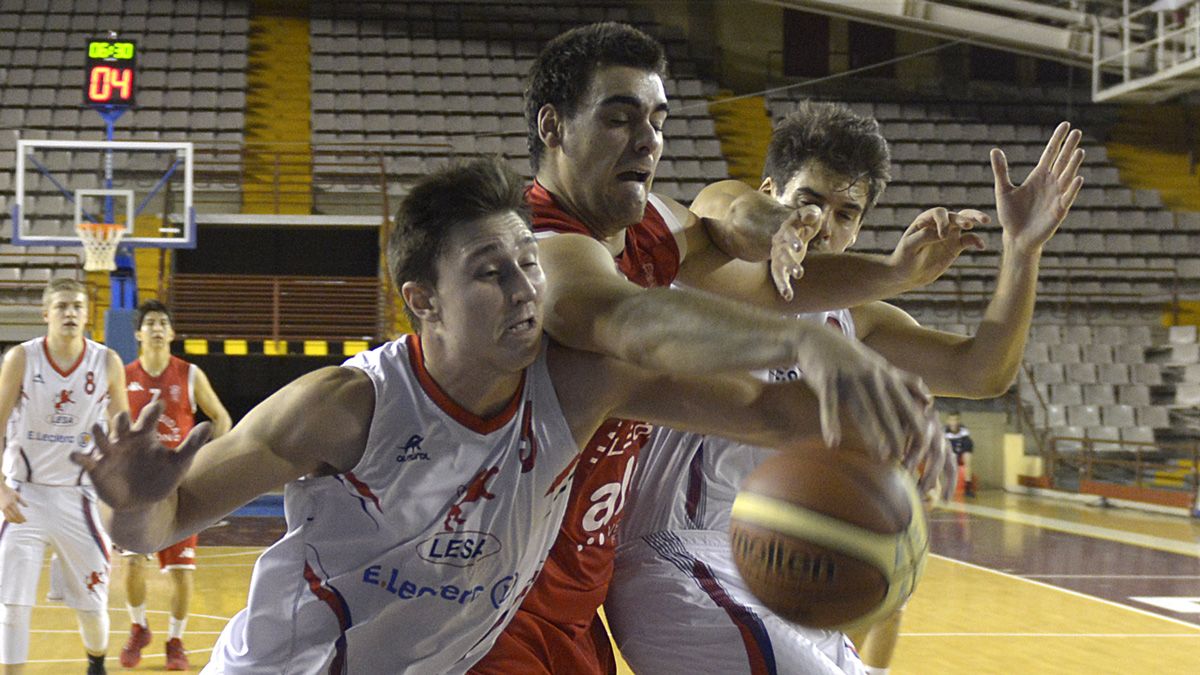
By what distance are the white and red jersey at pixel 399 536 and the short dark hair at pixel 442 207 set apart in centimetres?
19

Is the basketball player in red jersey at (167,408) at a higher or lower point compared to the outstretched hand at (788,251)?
lower

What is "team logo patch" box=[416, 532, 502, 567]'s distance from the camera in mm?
2238

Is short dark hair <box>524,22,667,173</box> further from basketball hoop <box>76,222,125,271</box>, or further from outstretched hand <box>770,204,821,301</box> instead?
basketball hoop <box>76,222,125,271</box>

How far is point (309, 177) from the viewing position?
17.3 meters

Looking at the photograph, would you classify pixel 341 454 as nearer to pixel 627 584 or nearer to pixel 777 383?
pixel 777 383

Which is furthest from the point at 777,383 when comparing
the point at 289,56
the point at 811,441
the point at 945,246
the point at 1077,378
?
the point at 289,56

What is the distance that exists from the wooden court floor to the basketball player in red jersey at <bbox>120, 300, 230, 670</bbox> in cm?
18

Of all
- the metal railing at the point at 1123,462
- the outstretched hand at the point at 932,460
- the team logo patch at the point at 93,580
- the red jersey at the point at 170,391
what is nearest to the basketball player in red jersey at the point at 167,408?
the red jersey at the point at 170,391

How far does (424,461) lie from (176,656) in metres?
4.35

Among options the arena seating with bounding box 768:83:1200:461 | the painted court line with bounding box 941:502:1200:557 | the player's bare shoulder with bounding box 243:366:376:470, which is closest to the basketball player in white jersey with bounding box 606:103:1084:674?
the player's bare shoulder with bounding box 243:366:376:470

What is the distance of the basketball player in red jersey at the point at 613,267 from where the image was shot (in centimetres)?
206

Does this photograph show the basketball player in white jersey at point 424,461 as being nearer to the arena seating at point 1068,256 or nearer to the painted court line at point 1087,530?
the painted court line at point 1087,530

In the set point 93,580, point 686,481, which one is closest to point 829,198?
point 686,481

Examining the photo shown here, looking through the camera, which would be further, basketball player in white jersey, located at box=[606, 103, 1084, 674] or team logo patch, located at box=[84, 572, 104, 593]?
team logo patch, located at box=[84, 572, 104, 593]
